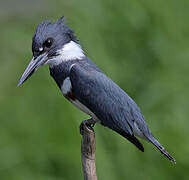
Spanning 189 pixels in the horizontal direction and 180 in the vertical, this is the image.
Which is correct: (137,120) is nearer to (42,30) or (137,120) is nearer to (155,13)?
(42,30)

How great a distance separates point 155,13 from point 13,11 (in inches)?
78.9

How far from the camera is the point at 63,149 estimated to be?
304 cm

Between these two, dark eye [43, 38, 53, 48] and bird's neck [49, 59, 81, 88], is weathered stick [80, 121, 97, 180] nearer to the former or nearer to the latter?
bird's neck [49, 59, 81, 88]

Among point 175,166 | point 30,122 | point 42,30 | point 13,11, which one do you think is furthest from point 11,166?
point 13,11

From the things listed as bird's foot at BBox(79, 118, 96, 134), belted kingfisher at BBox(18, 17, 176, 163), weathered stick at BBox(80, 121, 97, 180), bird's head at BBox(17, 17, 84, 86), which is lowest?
weathered stick at BBox(80, 121, 97, 180)

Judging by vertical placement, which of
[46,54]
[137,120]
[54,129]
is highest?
[46,54]

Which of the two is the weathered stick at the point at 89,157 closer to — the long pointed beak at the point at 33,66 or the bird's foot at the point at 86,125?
the bird's foot at the point at 86,125

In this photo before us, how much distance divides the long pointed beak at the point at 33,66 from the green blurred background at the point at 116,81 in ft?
2.75

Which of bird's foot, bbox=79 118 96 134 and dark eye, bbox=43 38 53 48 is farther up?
dark eye, bbox=43 38 53 48

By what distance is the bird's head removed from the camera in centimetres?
224

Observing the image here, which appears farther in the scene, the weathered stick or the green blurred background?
the green blurred background

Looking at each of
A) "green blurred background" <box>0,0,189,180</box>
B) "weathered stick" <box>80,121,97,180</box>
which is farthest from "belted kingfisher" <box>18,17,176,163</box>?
"green blurred background" <box>0,0,189,180</box>

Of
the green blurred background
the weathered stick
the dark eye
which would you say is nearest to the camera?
the weathered stick

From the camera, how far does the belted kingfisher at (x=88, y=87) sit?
2213 millimetres
